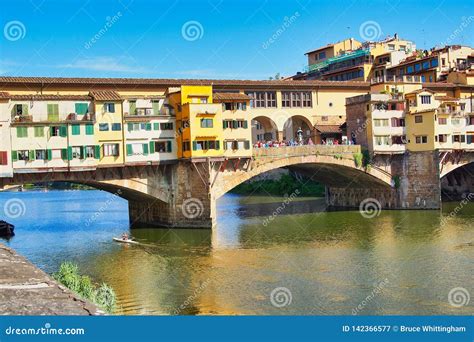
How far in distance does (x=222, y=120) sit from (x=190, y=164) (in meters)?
4.09

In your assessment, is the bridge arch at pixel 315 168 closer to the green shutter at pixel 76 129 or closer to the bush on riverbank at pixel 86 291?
the green shutter at pixel 76 129

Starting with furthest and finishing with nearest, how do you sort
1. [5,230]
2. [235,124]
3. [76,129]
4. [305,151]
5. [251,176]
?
[305,151] < [251,176] < [235,124] < [5,230] < [76,129]

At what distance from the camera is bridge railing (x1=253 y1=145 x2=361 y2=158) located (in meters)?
49.9

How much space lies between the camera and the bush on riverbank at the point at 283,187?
249ft

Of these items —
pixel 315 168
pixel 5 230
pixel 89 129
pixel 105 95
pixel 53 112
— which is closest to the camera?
pixel 53 112

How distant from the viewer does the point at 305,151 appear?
170ft

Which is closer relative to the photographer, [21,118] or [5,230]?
[21,118]

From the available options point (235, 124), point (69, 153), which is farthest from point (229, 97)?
point (69, 153)

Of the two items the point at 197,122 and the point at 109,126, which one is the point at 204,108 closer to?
the point at 197,122

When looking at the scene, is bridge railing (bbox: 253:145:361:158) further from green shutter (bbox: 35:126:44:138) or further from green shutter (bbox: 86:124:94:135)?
green shutter (bbox: 35:126:44:138)

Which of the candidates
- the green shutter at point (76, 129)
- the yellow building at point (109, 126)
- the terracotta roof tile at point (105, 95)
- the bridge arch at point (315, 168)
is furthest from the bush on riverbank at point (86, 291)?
the bridge arch at point (315, 168)

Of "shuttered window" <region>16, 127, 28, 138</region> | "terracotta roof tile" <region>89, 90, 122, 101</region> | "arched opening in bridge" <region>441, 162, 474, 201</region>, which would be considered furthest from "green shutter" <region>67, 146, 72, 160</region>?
"arched opening in bridge" <region>441, 162, 474, 201</region>

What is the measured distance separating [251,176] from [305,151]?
5.48 m
